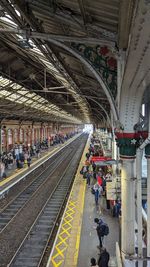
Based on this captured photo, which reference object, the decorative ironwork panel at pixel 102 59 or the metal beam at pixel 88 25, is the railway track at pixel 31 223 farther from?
the metal beam at pixel 88 25

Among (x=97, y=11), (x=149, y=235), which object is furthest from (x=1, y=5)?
(x=149, y=235)

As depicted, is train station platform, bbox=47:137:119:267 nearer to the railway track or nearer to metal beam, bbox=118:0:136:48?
the railway track

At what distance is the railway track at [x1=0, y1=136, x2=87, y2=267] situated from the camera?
1017 cm

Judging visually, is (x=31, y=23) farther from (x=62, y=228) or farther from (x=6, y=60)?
(x=62, y=228)

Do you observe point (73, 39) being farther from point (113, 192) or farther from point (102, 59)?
point (113, 192)

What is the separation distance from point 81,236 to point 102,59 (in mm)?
6877

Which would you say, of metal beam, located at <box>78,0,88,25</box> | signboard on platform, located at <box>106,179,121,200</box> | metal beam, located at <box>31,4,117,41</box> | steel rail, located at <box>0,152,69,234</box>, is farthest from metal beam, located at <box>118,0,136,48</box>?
steel rail, located at <box>0,152,69,234</box>

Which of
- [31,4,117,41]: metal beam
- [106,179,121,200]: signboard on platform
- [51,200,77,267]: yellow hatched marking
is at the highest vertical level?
[31,4,117,41]: metal beam

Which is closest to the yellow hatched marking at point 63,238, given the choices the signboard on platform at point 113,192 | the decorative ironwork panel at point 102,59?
the signboard on platform at point 113,192

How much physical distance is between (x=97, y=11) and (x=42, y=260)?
26.4 feet

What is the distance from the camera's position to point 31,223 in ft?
44.8

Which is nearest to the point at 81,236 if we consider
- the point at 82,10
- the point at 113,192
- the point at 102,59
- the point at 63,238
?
the point at 63,238

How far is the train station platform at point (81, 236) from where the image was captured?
9086mm

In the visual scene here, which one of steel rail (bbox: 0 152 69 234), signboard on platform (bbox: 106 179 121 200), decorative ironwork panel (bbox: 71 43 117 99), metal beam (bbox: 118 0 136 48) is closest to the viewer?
metal beam (bbox: 118 0 136 48)
